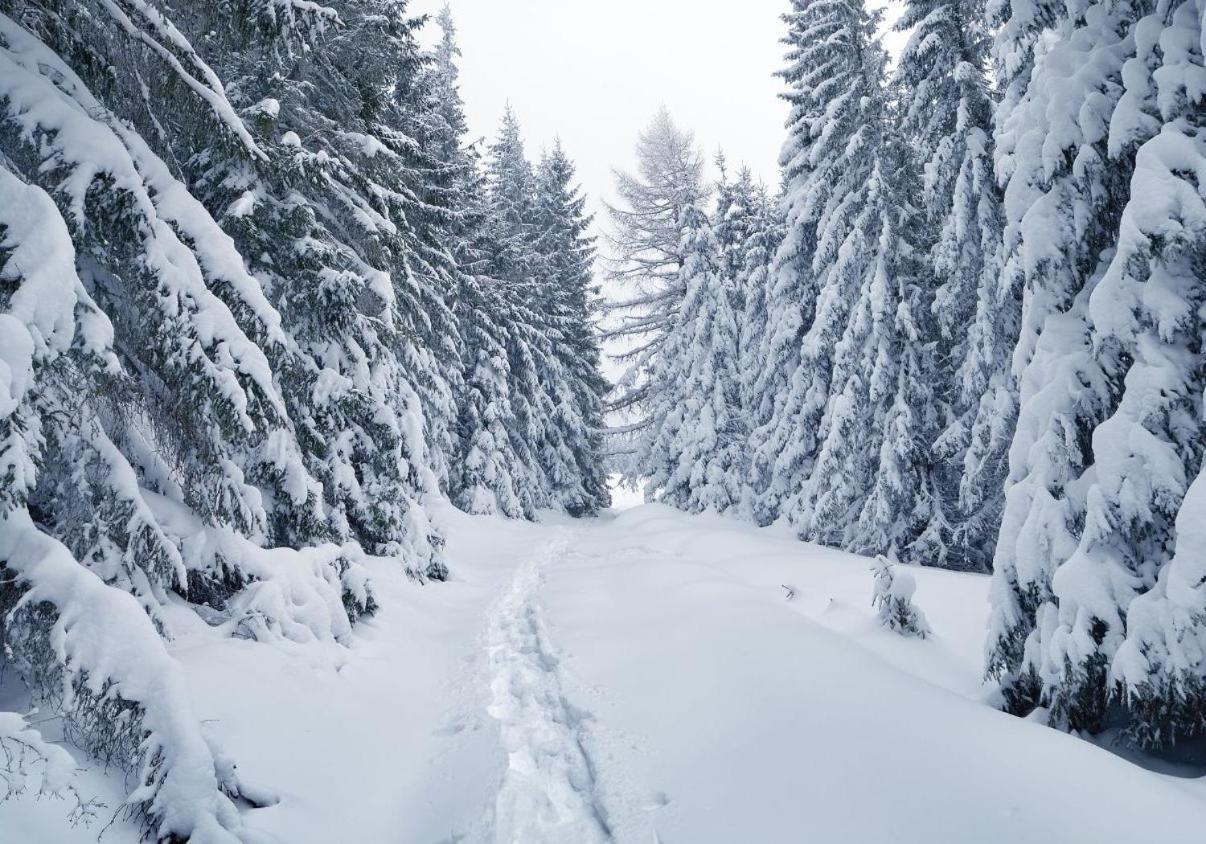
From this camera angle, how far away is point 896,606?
6066 millimetres

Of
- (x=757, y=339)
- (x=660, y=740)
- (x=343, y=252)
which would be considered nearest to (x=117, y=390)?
(x=660, y=740)

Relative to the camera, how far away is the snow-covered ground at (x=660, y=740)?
10.2 feet

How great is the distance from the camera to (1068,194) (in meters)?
4.46

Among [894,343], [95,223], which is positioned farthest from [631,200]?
[95,223]

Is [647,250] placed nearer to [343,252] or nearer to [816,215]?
[816,215]

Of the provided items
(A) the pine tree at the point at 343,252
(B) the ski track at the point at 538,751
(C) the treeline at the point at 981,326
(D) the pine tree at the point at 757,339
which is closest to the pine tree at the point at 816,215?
(C) the treeline at the point at 981,326

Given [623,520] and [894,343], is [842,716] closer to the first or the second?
[894,343]

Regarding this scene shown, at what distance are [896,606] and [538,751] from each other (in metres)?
3.76

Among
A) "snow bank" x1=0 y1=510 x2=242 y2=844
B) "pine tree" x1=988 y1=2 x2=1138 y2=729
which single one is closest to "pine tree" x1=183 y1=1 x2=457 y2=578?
"snow bank" x1=0 y1=510 x2=242 y2=844

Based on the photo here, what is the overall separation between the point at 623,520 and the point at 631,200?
557 inches

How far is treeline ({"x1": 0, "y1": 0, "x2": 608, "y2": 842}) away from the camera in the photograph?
2877mm

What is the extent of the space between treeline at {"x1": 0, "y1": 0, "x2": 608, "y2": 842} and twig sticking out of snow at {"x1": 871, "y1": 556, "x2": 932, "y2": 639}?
18.1ft

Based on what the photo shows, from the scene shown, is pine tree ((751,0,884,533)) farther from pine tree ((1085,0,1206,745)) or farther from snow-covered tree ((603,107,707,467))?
pine tree ((1085,0,1206,745))

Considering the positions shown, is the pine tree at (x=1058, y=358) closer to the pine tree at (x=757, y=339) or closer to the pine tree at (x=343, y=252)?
the pine tree at (x=343, y=252)
